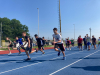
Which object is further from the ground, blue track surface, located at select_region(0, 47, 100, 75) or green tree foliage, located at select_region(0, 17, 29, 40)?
green tree foliage, located at select_region(0, 17, 29, 40)

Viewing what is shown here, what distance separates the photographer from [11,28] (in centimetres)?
5878

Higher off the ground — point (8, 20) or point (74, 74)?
point (8, 20)

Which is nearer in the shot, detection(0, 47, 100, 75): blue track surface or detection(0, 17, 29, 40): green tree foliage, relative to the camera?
detection(0, 47, 100, 75): blue track surface

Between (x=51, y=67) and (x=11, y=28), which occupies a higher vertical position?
(x=11, y=28)

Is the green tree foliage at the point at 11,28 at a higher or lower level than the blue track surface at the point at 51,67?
higher

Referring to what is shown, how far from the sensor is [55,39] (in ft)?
22.5

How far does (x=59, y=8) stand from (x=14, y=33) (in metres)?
42.6

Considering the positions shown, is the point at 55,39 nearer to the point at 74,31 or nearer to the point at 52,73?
the point at 52,73

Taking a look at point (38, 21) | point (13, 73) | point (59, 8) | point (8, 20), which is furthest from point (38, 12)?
point (8, 20)

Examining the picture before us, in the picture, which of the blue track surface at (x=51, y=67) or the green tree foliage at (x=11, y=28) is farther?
the green tree foliage at (x=11, y=28)

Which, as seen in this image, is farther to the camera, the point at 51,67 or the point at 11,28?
the point at 11,28

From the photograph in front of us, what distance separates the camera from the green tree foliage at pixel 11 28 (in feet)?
180

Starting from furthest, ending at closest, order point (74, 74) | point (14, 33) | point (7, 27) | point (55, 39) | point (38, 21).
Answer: point (14, 33), point (7, 27), point (38, 21), point (55, 39), point (74, 74)

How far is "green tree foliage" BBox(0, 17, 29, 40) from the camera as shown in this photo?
54906mm
